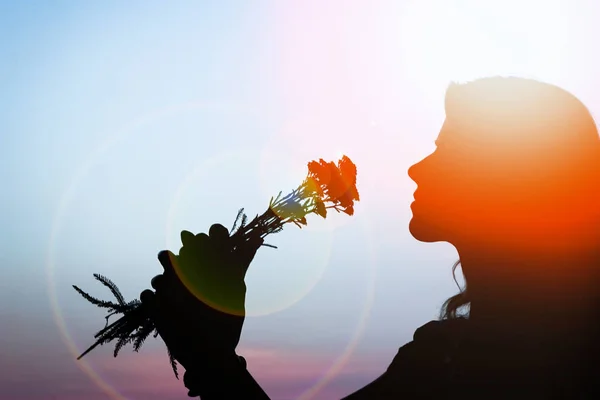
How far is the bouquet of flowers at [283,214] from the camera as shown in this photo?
6.51m

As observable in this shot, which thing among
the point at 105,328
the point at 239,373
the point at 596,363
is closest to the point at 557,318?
the point at 596,363

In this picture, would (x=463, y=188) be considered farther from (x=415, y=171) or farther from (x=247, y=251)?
(x=247, y=251)

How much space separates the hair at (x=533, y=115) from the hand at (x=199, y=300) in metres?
1.70

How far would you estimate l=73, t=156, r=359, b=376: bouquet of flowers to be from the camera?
6.51 metres

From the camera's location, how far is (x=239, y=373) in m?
4.49

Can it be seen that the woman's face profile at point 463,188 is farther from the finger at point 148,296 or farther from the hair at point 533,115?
the finger at point 148,296

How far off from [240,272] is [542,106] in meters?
2.50

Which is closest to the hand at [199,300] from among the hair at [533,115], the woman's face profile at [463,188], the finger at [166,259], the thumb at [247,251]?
the finger at [166,259]

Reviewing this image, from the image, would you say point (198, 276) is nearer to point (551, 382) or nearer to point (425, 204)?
point (425, 204)

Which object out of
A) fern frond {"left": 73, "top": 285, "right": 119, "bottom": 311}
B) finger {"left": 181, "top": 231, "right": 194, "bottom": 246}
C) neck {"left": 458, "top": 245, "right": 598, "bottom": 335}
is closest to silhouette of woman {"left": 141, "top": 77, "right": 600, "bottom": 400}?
neck {"left": 458, "top": 245, "right": 598, "bottom": 335}

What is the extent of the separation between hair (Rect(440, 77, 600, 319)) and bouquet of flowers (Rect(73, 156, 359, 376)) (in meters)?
2.35

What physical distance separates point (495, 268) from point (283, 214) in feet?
10.6

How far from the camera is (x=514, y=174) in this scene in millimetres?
4125

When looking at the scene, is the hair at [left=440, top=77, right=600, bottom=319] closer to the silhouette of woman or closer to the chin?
the silhouette of woman
